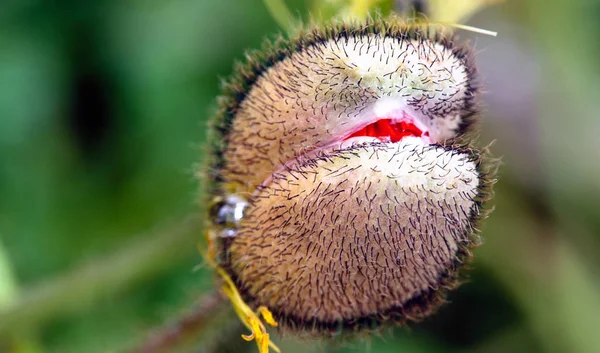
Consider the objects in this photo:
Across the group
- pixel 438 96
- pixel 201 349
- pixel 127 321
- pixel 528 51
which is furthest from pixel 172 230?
pixel 528 51

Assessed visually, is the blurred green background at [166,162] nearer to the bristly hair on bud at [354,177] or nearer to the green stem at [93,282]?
the green stem at [93,282]

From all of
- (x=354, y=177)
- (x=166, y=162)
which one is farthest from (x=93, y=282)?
(x=354, y=177)

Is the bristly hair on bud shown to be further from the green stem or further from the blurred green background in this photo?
the blurred green background

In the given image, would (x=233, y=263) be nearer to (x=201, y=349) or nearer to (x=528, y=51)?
(x=201, y=349)

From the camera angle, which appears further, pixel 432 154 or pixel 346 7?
pixel 346 7

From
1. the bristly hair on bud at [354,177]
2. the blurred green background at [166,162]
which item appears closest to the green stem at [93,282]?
the blurred green background at [166,162]

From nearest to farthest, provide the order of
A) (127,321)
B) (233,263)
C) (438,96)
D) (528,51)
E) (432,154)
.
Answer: (432,154), (438,96), (233,263), (127,321), (528,51)

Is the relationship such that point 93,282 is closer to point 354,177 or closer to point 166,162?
point 166,162

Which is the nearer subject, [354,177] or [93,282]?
[354,177]
